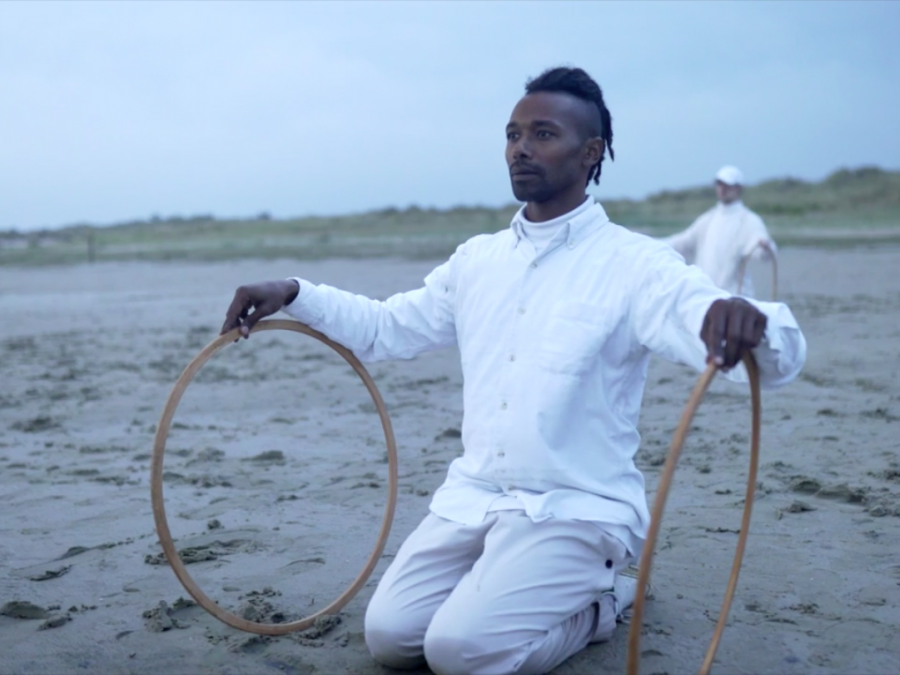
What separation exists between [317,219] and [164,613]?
5244cm

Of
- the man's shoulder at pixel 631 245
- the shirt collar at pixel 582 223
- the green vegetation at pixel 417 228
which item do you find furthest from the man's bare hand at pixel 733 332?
the green vegetation at pixel 417 228

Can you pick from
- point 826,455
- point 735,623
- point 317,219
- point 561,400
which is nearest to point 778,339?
point 561,400

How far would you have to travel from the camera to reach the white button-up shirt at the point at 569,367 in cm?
331

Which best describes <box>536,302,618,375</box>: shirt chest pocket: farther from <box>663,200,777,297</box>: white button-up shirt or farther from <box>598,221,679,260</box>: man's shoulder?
<box>663,200,777,297</box>: white button-up shirt

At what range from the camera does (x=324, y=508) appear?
529 cm

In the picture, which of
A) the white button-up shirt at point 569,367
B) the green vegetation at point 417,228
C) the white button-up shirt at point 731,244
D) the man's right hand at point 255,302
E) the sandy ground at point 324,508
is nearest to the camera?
the white button-up shirt at point 569,367

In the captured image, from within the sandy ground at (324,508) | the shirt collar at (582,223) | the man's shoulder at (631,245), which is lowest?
the sandy ground at (324,508)

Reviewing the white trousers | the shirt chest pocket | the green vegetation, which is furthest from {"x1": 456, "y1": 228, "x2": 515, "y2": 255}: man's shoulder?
the green vegetation

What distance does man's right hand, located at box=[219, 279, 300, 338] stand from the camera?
12.3 ft

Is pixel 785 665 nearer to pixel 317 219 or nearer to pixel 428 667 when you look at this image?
pixel 428 667

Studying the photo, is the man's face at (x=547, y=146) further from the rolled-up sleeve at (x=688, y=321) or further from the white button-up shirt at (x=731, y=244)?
the white button-up shirt at (x=731, y=244)

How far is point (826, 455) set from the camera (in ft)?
19.4

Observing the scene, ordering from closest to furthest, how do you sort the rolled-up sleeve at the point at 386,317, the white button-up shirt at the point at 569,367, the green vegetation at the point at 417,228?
the white button-up shirt at the point at 569,367, the rolled-up sleeve at the point at 386,317, the green vegetation at the point at 417,228

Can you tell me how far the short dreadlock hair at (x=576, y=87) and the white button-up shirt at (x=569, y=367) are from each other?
1.05 ft
